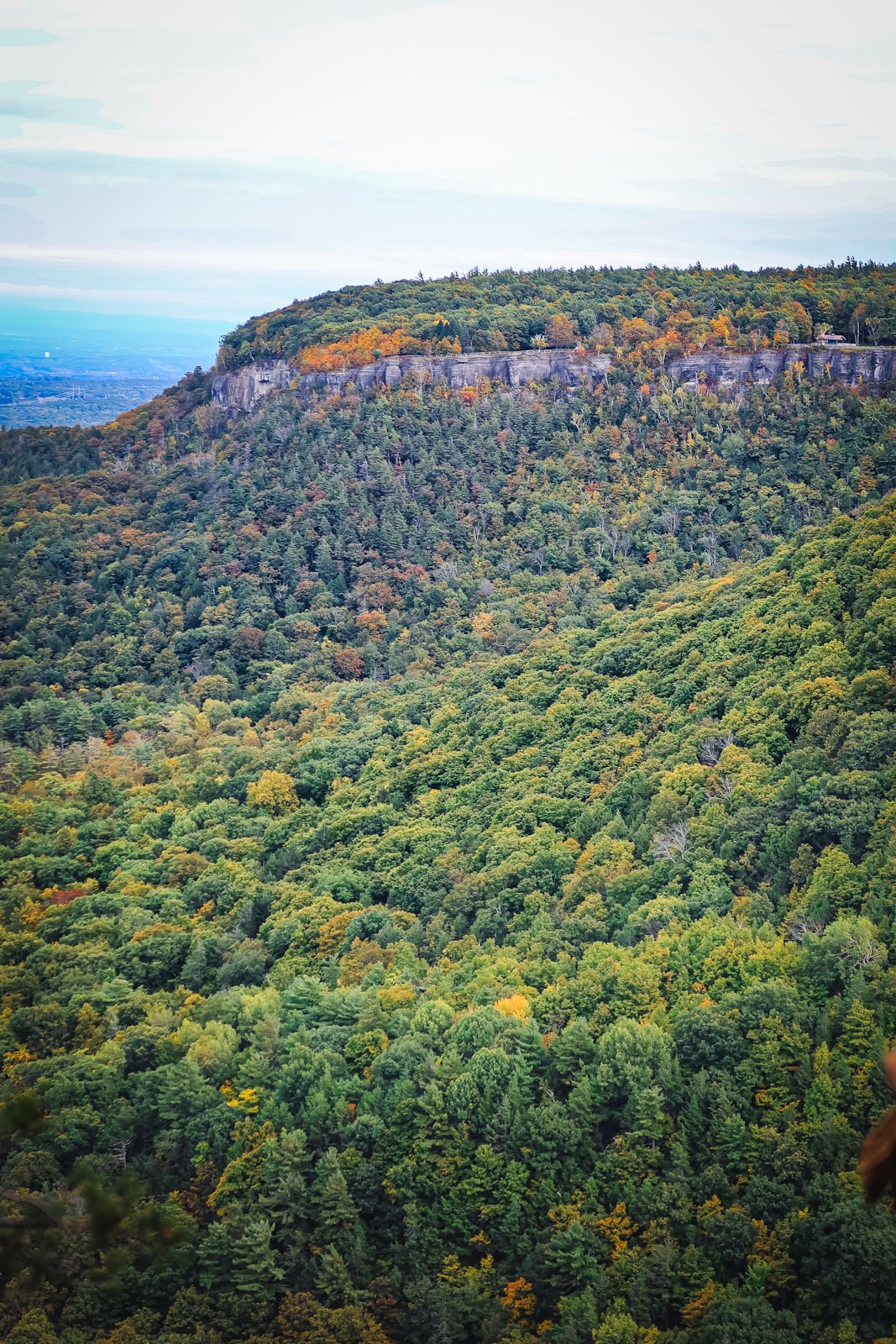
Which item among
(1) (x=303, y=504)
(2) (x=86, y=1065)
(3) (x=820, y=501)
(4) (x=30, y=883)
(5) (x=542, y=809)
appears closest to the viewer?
(2) (x=86, y=1065)

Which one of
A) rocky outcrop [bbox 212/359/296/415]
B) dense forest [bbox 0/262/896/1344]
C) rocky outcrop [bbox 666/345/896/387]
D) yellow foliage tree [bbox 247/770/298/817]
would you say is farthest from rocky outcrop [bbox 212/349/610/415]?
yellow foliage tree [bbox 247/770/298/817]

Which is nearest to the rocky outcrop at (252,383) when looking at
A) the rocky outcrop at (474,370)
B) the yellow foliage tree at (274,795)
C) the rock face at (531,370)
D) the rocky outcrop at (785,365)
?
the rock face at (531,370)

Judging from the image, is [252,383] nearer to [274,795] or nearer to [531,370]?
[531,370]

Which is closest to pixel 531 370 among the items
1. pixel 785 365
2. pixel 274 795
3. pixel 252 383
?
pixel 785 365

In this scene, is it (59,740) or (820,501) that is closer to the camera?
(59,740)

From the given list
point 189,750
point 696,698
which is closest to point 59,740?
point 189,750

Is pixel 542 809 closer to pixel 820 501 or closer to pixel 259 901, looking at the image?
pixel 259 901

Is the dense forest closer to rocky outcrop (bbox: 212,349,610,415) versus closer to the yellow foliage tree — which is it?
the yellow foliage tree
